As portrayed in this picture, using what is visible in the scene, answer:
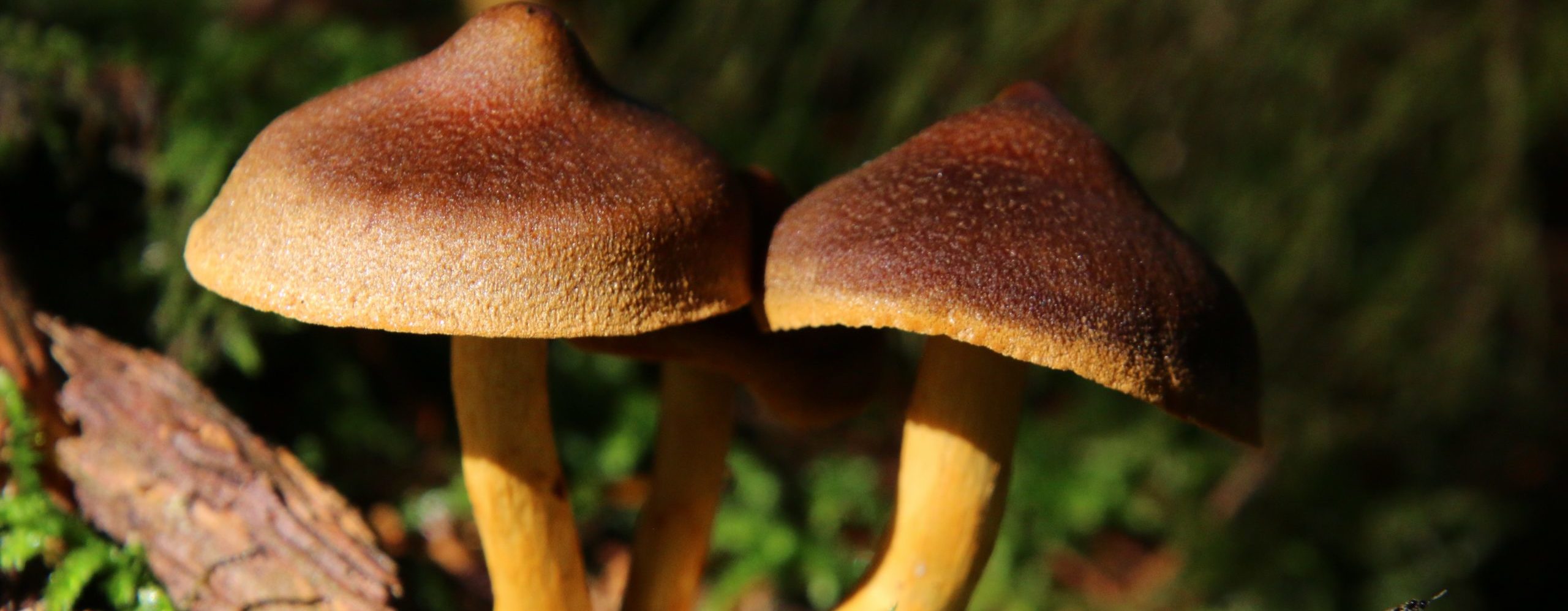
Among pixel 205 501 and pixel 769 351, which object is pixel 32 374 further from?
pixel 769 351

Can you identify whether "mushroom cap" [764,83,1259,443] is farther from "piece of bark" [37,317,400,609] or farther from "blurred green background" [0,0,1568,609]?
"blurred green background" [0,0,1568,609]

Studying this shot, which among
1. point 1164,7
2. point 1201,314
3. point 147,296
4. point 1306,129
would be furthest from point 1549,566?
point 147,296

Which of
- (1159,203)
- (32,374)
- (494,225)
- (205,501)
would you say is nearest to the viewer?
(494,225)

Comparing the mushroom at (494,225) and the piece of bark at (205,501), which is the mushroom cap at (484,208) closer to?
the mushroom at (494,225)

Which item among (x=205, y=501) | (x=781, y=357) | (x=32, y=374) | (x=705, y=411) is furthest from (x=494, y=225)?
(x=32, y=374)

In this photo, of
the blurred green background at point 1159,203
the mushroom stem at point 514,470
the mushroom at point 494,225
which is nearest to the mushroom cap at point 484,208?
the mushroom at point 494,225

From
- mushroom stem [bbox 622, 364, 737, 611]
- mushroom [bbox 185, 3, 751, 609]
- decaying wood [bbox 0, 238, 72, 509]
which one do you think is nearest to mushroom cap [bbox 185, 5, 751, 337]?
mushroom [bbox 185, 3, 751, 609]

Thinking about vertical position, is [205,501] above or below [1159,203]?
above

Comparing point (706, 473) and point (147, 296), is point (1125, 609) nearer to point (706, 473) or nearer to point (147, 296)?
point (706, 473)
